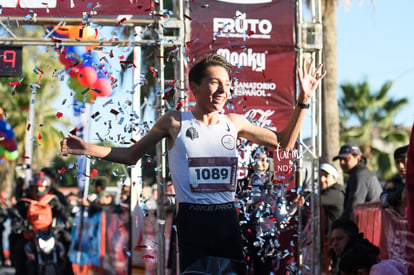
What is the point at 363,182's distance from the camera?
360 inches

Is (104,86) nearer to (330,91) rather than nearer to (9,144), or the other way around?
(330,91)

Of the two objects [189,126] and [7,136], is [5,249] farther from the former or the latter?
[189,126]

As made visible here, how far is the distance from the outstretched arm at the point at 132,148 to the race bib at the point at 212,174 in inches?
10.8

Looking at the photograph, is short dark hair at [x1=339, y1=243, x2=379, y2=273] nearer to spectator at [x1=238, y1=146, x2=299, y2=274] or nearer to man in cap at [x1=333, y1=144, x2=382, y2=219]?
spectator at [x1=238, y1=146, x2=299, y2=274]

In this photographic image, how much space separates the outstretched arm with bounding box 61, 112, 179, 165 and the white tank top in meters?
0.10

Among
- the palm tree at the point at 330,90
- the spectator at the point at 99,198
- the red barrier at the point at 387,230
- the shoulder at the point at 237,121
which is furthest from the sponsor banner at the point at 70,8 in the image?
the palm tree at the point at 330,90

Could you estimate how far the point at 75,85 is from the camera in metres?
10.2

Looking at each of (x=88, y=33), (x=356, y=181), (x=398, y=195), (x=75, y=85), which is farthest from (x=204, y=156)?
(x=75, y=85)

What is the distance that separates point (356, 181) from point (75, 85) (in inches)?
163

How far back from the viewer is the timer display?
8.52 m

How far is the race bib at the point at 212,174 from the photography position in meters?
4.50

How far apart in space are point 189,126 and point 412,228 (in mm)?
2262

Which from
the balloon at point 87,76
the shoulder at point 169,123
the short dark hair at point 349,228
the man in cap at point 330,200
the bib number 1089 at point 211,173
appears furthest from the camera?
the man in cap at point 330,200

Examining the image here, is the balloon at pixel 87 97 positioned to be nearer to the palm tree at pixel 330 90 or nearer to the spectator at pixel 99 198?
the spectator at pixel 99 198
